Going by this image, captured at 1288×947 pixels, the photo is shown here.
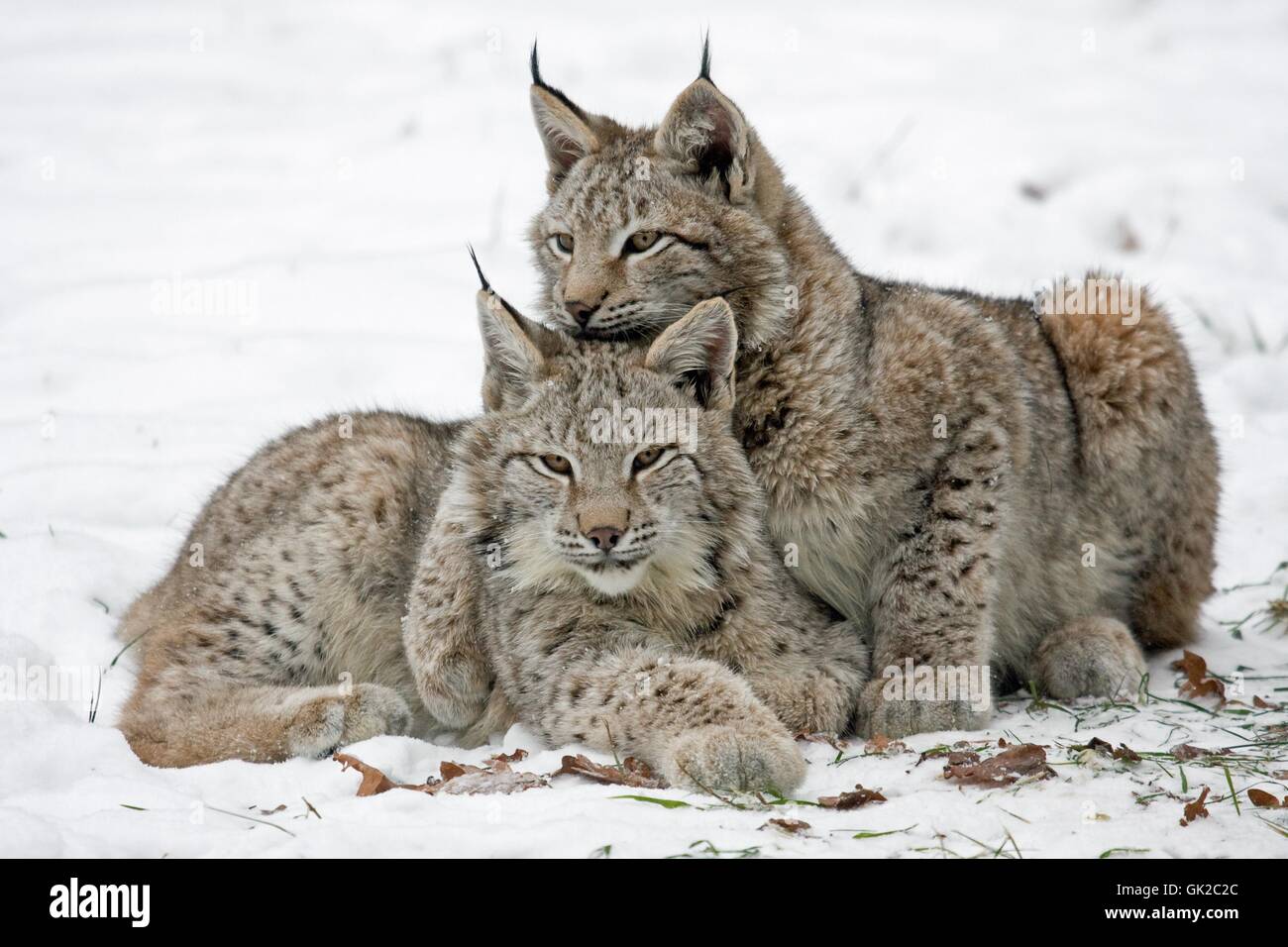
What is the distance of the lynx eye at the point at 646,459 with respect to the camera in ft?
15.7

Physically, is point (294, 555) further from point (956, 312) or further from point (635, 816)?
point (956, 312)

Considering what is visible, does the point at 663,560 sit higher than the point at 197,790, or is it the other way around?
the point at 663,560

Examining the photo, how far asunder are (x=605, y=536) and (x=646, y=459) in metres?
→ 0.38

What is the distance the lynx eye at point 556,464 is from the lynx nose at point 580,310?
0.57m

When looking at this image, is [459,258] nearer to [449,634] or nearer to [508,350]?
[508,350]

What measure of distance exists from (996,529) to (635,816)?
2.03 meters

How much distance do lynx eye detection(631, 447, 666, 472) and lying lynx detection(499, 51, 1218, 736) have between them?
467 millimetres

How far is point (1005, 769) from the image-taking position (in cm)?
416

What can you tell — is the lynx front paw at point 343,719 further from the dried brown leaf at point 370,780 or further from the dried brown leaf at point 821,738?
the dried brown leaf at point 821,738

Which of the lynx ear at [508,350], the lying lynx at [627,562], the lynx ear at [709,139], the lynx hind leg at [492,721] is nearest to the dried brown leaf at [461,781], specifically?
the lying lynx at [627,562]

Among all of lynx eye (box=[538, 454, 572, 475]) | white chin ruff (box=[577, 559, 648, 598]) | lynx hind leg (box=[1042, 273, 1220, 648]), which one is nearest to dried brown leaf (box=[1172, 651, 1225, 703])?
lynx hind leg (box=[1042, 273, 1220, 648])
